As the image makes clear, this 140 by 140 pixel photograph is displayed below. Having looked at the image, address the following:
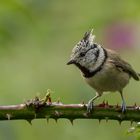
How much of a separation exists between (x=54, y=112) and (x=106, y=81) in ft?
7.97

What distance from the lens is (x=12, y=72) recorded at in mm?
6062

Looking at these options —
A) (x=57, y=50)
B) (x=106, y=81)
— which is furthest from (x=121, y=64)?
(x=57, y=50)

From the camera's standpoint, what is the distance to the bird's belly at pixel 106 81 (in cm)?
507

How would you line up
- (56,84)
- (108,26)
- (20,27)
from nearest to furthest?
(20,27) → (108,26) → (56,84)

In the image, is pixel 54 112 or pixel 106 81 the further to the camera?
pixel 106 81

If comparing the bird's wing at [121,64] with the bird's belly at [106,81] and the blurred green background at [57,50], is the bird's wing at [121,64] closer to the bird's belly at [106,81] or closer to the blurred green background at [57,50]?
the bird's belly at [106,81]

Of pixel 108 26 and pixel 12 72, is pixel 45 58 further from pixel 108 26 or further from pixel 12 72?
pixel 108 26

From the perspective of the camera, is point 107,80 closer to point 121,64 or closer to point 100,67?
point 100,67

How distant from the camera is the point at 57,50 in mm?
6941

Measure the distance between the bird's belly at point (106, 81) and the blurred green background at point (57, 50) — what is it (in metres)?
0.22

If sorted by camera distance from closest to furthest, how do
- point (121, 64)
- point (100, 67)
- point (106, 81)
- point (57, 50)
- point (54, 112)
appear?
1. point (54, 112)
2. point (106, 81)
3. point (100, 67)
4. point (121, 64)
5. point (57, 50)

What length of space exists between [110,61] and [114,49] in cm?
55

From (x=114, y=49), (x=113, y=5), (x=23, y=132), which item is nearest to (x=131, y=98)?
(x=114, y=49)

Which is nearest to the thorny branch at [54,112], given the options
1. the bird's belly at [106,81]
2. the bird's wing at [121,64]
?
the bird's belly at [106,81]
